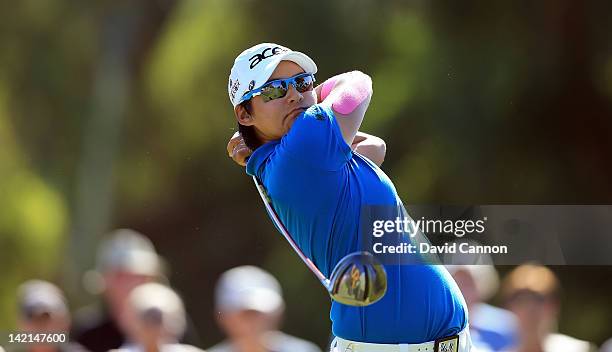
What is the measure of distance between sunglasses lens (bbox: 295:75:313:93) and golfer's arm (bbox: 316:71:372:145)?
5 cm

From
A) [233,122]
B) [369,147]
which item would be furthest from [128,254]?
[369,147]

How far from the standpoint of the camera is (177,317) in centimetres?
281

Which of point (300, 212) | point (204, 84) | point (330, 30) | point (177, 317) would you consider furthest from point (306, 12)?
point (300, 212)

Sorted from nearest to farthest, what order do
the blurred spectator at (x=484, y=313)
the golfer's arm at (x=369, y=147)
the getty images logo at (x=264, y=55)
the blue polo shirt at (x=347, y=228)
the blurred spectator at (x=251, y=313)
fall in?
the blue polo shirt at (x=347, y=228) → the getty images logo at (x=264, y=55) → the golfer's arm at (x=369, y=147) → the blurred spectator at (x=484, y=313) → the blurred spectator at (x=251, y=313)

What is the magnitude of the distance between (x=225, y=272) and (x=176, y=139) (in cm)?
44

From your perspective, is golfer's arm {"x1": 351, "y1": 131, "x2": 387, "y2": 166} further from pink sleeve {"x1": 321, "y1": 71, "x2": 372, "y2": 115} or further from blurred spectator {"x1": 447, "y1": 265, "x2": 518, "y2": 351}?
blurred spectator {"x1": 447, "y1": 265, "x2": 518, "y2": 351}

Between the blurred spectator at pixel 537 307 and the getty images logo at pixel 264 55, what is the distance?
1325mm

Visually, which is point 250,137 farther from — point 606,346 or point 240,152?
point 606,346

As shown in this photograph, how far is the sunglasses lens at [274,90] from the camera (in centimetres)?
159

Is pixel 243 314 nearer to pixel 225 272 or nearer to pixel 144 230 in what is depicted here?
pixel 225 272

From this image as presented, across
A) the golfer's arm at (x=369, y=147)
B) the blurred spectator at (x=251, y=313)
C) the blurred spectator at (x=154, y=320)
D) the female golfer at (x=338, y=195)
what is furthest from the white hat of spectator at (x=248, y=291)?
the female golfer at (x=338, y=195)

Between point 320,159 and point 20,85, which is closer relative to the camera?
point 320,159

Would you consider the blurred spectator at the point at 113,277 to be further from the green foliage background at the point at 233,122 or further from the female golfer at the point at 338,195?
the female golfer at the point at 338,195

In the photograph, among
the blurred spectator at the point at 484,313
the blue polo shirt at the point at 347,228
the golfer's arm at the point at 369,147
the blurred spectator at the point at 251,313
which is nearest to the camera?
the blue polo shirt at the point at 347,228
